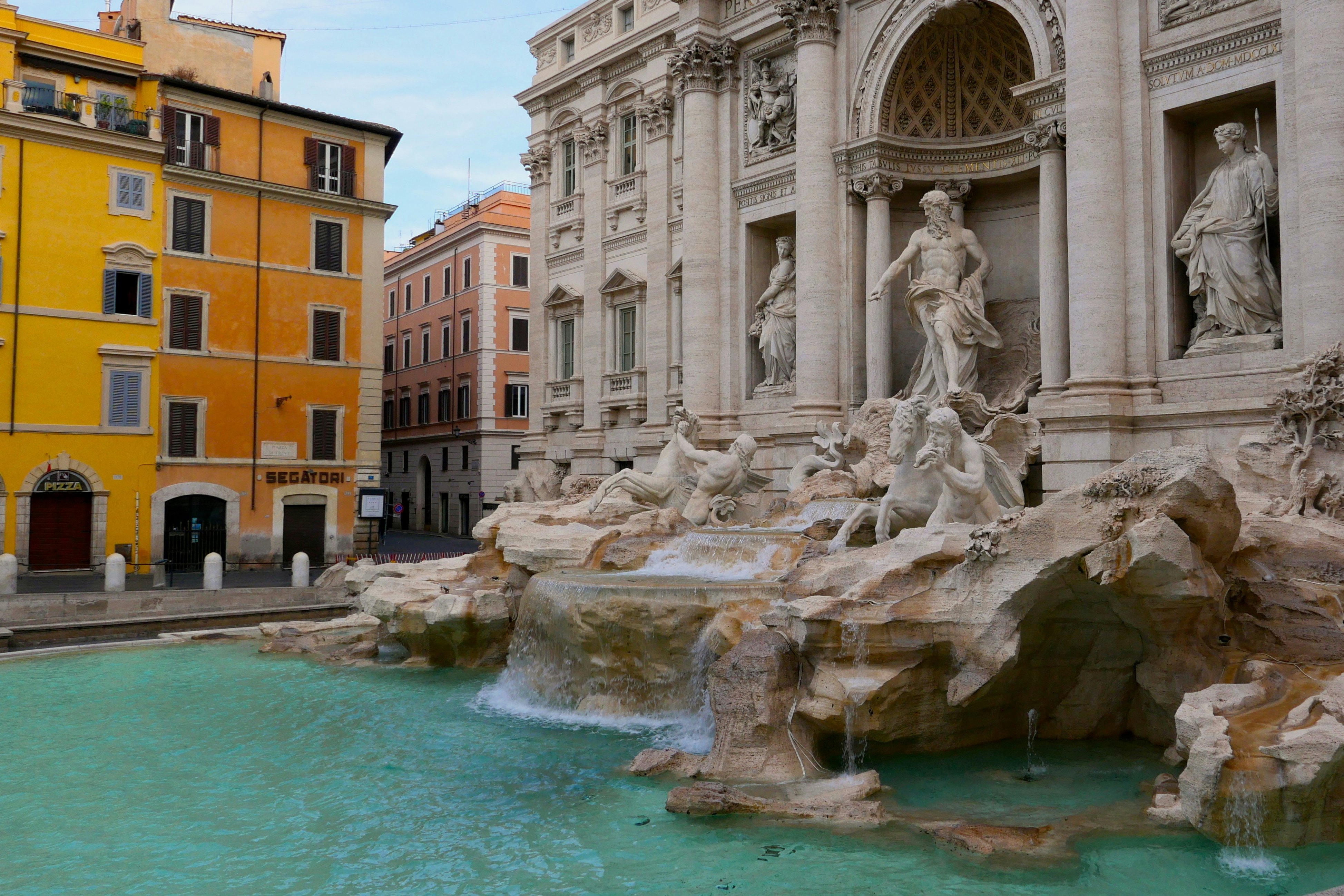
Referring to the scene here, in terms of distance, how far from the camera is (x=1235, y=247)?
13109mm

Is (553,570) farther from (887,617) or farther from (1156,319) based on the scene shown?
(1156,319)

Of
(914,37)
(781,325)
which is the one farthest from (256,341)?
(914,37)

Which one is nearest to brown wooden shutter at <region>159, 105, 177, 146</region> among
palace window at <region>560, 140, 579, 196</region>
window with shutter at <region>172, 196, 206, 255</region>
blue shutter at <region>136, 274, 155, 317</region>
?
window with shutter at <region>172, 196, 206, 255</region>

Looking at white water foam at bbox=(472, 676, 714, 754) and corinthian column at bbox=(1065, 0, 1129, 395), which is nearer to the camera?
white water foam at bbox=(472, 676, 714, 754)

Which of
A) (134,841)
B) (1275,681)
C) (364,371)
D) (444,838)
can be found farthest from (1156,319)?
(364,371)

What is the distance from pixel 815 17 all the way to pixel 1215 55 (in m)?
7.31

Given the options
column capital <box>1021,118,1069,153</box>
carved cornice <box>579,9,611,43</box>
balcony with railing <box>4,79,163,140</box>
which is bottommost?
column capital <box>1021,118,1069,153</box>

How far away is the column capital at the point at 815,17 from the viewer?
18.6m

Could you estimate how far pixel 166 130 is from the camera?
27.4 m

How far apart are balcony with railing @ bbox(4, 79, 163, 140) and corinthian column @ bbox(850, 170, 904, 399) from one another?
1886 cm

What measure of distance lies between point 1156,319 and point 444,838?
36.9 ft

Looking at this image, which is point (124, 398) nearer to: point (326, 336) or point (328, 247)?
point (326, 336)

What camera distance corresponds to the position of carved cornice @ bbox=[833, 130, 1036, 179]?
17.7 metres

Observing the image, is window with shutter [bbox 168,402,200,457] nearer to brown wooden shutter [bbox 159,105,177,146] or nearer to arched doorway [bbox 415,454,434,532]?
brown wooden shutter [bbox 159,105,177,146]
